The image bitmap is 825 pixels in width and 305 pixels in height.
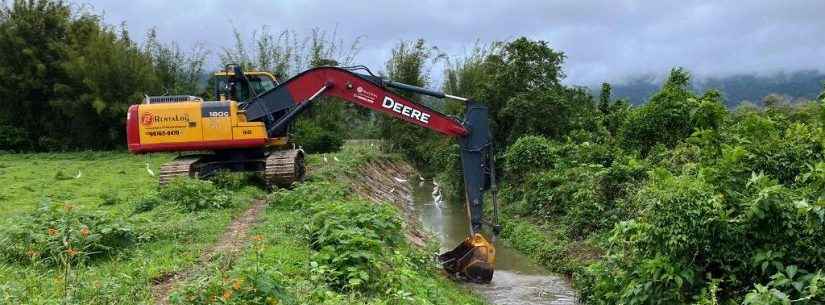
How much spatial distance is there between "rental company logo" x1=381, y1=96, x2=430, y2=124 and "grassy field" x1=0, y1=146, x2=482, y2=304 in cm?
197

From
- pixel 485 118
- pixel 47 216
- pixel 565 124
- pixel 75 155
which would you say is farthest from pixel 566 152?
pixel 75 155

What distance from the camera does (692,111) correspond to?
45.2 feet

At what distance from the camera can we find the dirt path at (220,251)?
20.7ft

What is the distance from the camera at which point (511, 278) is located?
38.8 ft

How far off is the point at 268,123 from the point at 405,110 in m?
3.87

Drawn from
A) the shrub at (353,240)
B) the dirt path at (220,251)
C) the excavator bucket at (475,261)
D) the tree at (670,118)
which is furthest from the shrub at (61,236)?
the tree at (670,118)

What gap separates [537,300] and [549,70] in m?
12.3

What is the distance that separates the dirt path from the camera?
632 centimetres

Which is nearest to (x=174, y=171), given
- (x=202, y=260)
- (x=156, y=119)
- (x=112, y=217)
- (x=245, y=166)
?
(x=156, y=119)

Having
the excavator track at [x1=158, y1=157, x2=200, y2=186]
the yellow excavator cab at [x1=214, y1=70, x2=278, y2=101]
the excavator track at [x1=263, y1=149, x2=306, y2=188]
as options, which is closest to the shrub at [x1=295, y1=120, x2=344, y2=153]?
the yellow excavator cab at [x1=214, y1=70, x2=278, y2=101]

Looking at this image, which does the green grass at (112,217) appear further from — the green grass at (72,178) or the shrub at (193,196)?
the shrub at (193,196)

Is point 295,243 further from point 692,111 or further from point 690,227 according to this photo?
point 692,111

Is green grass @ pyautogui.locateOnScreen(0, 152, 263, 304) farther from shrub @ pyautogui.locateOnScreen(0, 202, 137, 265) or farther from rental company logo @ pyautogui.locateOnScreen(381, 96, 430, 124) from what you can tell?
rental company logo @ pyautogui.locateOnScreen(381, 96, 430, 124)

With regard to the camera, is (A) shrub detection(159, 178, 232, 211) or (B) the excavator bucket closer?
(B) the excavator bucket
